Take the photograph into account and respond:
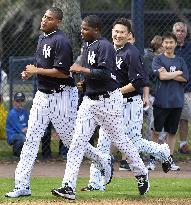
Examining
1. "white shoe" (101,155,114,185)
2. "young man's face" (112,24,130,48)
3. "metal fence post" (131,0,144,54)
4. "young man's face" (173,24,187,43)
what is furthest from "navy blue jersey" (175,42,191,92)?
"white shoe" (101,155,114,185)

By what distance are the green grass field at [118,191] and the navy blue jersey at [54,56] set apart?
1207 mm

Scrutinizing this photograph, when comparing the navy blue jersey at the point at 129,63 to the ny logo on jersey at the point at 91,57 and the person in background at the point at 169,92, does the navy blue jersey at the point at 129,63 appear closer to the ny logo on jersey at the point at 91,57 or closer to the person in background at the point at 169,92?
the ny logo on jersey at the point at 91,57

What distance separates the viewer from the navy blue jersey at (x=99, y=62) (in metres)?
9.66

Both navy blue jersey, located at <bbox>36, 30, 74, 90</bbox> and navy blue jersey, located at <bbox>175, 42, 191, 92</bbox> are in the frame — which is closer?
navy blue jersey, located at <bbox>36, 30, 74, 90</bbox>

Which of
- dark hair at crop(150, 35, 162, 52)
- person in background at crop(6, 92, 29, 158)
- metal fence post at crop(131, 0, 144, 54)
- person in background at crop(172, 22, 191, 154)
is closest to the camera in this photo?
dark hair at crop(150, 35, 162, 52)

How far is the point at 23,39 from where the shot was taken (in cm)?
1669

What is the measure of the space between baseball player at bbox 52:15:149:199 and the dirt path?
2.97 metres

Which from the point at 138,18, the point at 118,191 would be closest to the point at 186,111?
the point at 138,18

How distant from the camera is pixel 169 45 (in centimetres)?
1312

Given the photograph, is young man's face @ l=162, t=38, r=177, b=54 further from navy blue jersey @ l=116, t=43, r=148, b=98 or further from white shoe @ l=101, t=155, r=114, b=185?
white shoe @ l=101, t=155, r=114, b=185

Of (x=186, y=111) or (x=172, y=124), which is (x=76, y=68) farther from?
(x=186, y=111)

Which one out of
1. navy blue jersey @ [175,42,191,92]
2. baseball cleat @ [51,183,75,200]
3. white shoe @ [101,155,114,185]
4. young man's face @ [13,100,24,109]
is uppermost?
navy blue jersey @ [175,42,191,92]

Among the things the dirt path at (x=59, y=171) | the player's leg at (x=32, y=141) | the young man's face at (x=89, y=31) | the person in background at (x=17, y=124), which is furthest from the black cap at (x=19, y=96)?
the young man's face at (x=89, y=31)

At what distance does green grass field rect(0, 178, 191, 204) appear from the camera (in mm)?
9953
